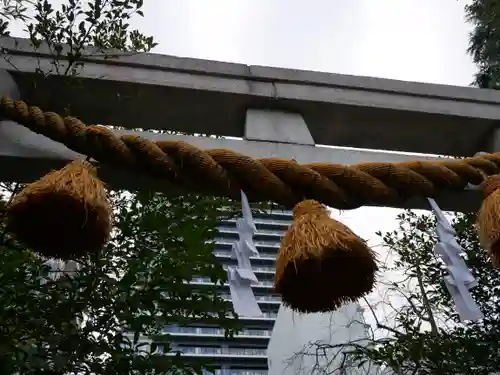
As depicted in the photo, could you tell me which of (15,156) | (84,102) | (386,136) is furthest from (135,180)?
(386,136)

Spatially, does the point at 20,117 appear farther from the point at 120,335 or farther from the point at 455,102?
the point at 120,335

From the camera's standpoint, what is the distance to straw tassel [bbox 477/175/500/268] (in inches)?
47.3

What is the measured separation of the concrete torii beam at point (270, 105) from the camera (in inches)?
60.2

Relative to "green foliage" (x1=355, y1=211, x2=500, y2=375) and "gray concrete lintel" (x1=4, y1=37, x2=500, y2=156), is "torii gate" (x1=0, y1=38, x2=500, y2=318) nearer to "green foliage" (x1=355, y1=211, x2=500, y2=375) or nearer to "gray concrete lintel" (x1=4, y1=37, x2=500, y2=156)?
"gray concrete lintel" (x1=4, y1=37, x2=500, y2=156)

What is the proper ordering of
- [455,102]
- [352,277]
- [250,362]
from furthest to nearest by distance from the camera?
[250,362], [455,102], [352,277]

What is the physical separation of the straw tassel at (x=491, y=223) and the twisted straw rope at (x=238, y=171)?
161 mm

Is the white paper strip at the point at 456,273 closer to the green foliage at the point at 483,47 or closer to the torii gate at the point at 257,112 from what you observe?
the torii gate at the point at 257,112

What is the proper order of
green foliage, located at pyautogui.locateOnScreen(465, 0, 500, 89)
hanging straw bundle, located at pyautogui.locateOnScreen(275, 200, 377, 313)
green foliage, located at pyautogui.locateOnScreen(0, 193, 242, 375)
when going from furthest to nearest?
green foliage, located at pyautogui.locateOnScreen(465, 0, 500, 89), green foliage, located at pyautogui.locateOnScreen(0, 193, 242, 375), hanging straw bundle, located at pyautogui.locateOnScreen(275, 200, 377, 313)

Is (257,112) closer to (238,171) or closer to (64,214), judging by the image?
(238,171)

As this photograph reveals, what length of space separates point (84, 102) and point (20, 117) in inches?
12.9

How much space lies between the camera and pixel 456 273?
1.23 metres

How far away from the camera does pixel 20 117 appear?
1.29 metres

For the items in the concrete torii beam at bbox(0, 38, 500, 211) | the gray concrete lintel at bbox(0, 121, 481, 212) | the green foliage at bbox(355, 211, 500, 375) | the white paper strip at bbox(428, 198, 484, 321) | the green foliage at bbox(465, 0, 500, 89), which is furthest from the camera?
the green foliage at bbox(465, 0, 500, 89)

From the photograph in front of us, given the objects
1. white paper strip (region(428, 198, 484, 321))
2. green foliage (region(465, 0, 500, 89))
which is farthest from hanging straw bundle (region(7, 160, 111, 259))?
green foliage (region(465, 0, 500, 89))
